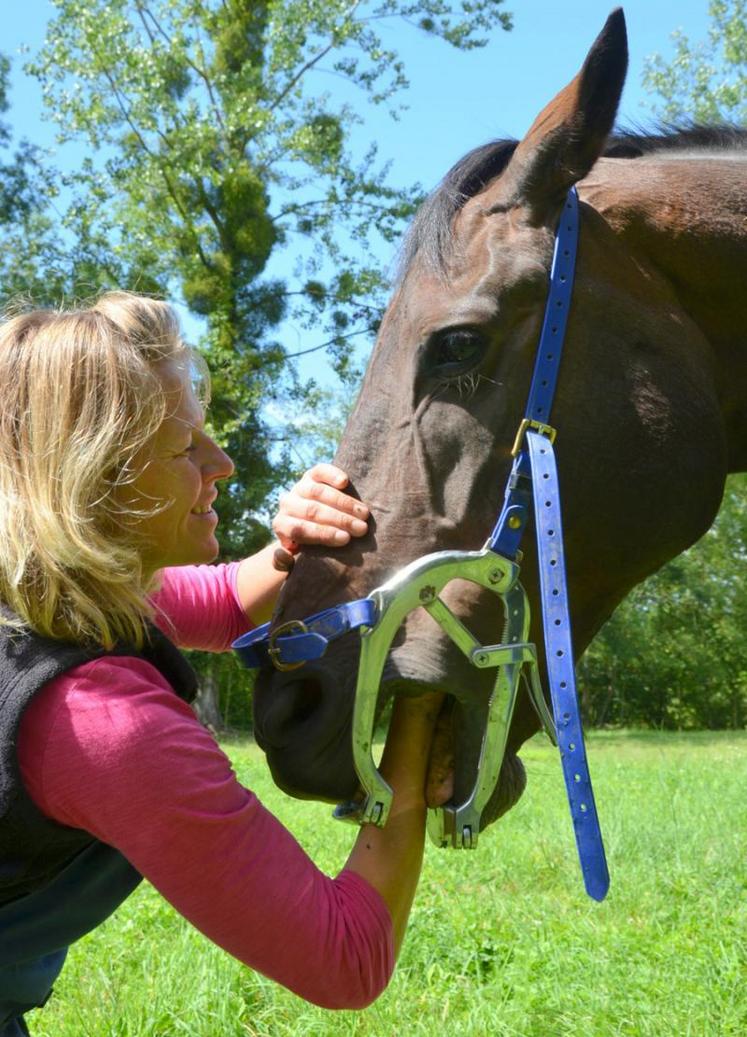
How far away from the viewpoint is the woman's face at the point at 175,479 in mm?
1877

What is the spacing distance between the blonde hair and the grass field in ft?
6.19

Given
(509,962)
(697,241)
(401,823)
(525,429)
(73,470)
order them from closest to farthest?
1. (73,470)
2. (401,823)
3. (525,429)
4. (697,241)
5. (509,962)

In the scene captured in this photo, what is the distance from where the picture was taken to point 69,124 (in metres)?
22.7

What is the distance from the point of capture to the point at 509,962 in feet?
12.0

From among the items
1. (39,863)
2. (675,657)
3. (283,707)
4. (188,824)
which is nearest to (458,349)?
(283,707)

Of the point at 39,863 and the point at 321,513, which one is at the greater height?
the point at 321,513

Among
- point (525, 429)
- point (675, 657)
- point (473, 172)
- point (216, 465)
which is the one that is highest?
point (473, 172)

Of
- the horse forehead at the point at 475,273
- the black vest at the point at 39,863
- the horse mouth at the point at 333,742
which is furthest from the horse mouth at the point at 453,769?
the horse forehead at the point at 475,273

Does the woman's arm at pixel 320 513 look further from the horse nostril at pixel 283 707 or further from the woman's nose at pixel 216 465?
the horse nostril at pixel 283 707

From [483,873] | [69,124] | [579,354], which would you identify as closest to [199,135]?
[69,124]

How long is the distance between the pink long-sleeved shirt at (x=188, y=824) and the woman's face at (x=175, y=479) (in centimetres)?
35

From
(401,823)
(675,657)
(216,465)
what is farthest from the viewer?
(675,657)

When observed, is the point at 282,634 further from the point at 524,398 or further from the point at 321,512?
the point at 524,398

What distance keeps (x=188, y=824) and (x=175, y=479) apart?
651 mm
